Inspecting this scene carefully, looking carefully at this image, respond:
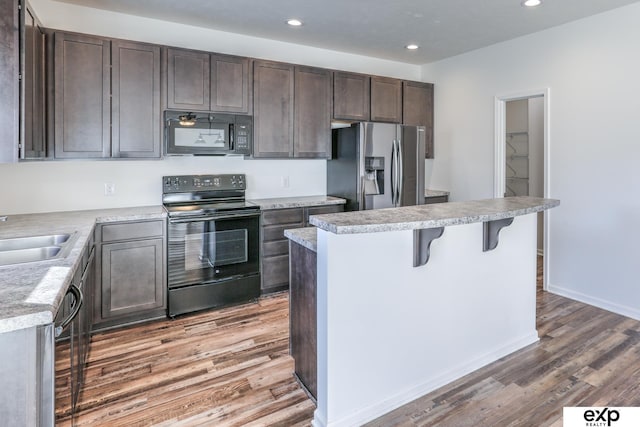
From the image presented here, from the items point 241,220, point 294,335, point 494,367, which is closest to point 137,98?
point 241,220

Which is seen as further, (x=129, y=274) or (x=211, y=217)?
(x=211, y=217)

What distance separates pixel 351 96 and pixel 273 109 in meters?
1.00

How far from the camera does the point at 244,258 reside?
12.0ft

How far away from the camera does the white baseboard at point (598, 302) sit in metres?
3.36

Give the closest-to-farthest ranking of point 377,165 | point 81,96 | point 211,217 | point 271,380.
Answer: point 271,380, point 81,96, point 211,217, point 377,165

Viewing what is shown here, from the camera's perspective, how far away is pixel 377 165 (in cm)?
420

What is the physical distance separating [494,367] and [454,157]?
3.12m

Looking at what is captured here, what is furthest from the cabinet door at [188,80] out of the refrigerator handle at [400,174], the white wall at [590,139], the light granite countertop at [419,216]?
the white wall at [590,139]

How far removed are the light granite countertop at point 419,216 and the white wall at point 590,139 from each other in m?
1.50

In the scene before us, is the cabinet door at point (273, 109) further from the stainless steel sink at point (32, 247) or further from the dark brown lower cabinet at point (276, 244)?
the stainless steel sink at point (32, 247)

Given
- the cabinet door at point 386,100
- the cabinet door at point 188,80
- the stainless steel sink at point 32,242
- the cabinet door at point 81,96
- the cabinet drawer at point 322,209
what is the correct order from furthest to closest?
the cabinet door at point 386,100, the cabinet drawer at point 322,209, the cabinet door at point 188,80, the cabinet door at point 81,96, the stainless steel sink at point 32,242

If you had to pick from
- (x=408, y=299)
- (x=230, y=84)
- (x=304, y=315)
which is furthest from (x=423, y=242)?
(x=230, y=84)

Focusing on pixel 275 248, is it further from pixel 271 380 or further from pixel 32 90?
pixel 32 90

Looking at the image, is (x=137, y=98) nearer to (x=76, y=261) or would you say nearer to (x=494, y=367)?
(x=76, y=261)
